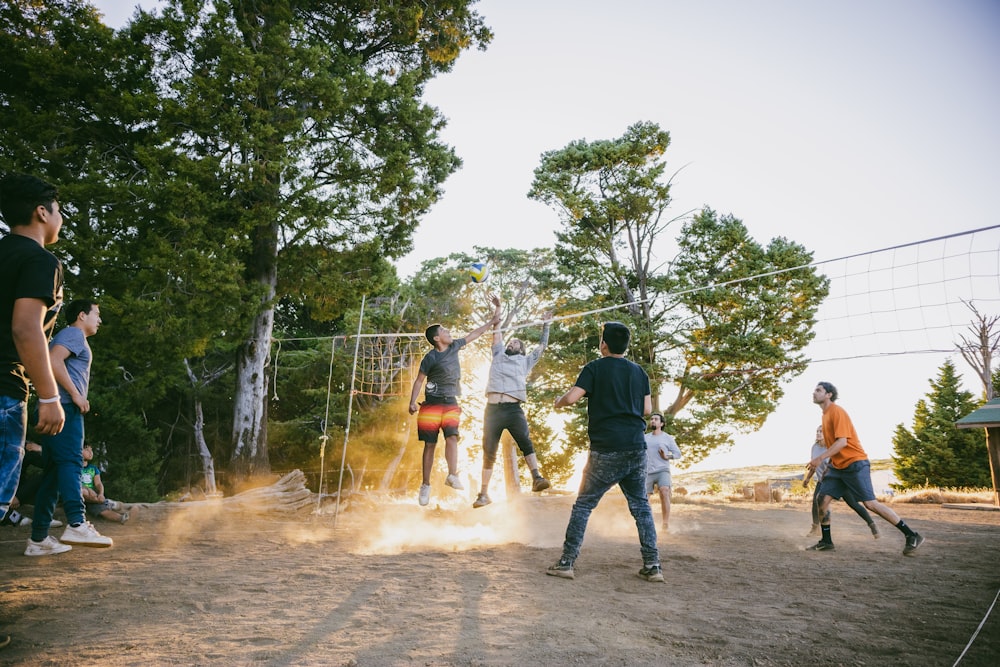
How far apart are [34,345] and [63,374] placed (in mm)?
1281

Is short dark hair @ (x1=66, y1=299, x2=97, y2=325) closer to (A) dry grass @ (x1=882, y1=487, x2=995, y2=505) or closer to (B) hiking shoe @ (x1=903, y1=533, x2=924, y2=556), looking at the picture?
(B) hiking shoe @ (x1=903, y1=533, x2=924, y2=556)

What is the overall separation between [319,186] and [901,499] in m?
16.3

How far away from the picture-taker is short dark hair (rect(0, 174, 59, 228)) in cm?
255

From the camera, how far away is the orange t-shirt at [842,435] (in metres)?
5.66

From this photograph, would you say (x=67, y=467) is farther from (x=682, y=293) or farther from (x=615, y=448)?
(x=682, y=293)

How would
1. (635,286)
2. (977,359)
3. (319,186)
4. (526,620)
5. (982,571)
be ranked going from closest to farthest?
1. (526,620)
2. (982,571)
3. (319,186)
4. (635,286)
5. (977,359)

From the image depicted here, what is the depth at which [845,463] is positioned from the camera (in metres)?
5.70

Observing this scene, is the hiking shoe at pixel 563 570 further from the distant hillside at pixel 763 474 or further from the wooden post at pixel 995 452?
the distant hillside at pixel 763 474

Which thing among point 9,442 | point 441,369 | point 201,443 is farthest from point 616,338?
point 201,443

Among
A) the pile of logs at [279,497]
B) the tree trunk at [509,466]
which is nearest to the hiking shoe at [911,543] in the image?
the pile of logs at [279,497]

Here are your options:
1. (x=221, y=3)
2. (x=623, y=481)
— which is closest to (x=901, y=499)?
(x=623, y=481)

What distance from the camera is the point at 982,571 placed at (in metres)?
4.79

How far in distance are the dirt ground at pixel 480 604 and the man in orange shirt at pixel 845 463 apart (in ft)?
1.40

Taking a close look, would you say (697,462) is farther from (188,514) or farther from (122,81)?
(122,81)
